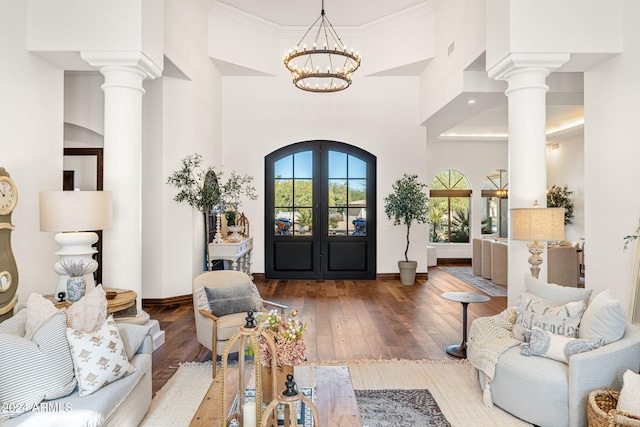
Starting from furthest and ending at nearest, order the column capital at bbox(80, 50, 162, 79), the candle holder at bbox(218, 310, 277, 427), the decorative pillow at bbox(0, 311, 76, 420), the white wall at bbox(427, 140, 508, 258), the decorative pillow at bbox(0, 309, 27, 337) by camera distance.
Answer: the white wall at bbox(427, 140, 508, 258) < the column capital at bbox(80, 50, 162, 79) < the decorative pillow at bbox(0, 309, 27, 337) < the decorative pillow at bbox(0, 311, 76, 420) < the candle holder at bbox(218, 310, 277, 427)

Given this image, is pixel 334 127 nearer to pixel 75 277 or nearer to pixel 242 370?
pixel 75 277

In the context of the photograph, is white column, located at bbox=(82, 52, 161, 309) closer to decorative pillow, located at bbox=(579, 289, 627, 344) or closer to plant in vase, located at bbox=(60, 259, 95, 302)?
plant in vase, located at bbox=(60, 259, 95, 302)

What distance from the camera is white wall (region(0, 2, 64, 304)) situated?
3.84 meters

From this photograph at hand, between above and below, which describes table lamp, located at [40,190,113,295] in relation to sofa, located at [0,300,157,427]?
above

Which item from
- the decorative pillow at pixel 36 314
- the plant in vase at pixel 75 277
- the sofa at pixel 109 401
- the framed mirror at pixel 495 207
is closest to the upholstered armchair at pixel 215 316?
the sofa at pixel 109 401

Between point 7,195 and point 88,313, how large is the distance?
143 cm

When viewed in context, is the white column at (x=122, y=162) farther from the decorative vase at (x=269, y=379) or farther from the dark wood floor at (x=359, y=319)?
the decorative vase at (x=269, y=379)

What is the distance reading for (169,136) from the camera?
650cm

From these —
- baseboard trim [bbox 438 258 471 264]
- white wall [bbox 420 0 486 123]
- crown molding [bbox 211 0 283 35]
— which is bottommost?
baseboard trim [bbox 438 258 471 264]

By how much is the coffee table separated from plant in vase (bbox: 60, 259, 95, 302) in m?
1.57

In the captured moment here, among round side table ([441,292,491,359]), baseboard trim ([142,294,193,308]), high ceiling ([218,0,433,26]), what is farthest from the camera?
high ceiling ([218,0,433,26])

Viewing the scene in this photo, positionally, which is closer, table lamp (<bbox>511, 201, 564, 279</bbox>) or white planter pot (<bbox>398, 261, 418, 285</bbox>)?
table lamp (<bbox>511, 201, 564, 279</bbox>)

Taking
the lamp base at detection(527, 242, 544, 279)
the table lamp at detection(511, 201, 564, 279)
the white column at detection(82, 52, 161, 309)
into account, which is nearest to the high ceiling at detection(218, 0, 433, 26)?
the white column at detection(82, 52, 161, 309)

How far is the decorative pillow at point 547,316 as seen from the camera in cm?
308
